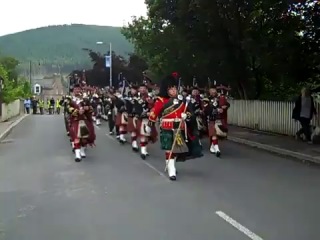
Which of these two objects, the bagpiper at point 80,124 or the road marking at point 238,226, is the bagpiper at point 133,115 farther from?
the road marking at point 238,226

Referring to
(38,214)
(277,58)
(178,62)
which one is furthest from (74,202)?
(178,62)

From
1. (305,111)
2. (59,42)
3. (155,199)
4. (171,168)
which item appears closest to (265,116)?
(305,111)

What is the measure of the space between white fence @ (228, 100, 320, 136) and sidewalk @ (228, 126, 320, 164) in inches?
19.2

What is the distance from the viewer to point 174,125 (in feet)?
38.7

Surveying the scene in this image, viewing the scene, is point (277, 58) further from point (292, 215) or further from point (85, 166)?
point (292, 215)

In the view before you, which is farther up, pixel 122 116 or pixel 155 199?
pixel 122 116

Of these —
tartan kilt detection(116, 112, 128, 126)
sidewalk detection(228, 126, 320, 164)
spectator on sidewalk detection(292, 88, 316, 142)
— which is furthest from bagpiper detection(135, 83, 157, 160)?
spectator on sidewalk detection(292, 88, 316, 142)

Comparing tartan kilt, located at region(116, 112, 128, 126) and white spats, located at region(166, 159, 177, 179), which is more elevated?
tartan kilt, located at region(116, 112, 128, 126)

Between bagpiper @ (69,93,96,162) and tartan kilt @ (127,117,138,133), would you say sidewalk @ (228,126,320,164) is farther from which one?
bagpiper @ (69,93,96,162)

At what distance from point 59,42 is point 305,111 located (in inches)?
5861

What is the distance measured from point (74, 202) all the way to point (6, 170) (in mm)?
4543

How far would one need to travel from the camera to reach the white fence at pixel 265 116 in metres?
21.9

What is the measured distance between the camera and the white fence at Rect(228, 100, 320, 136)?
21.9 meters

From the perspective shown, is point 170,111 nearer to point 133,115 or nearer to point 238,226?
point 238,226
